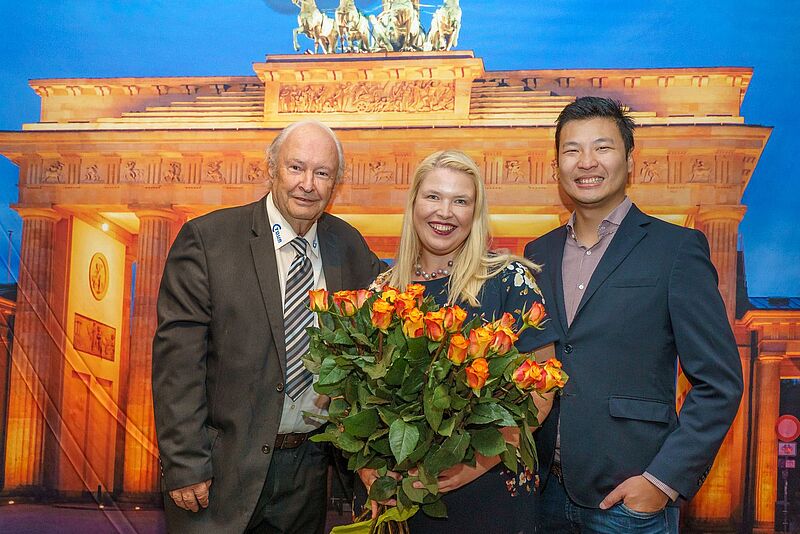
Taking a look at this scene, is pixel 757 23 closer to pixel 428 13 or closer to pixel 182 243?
pixel 428 13

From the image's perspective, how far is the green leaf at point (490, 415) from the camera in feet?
5.13

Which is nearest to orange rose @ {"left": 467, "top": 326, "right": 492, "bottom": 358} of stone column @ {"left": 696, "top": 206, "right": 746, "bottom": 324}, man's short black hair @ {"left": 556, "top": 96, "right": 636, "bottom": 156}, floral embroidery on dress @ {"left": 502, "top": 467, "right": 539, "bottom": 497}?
floral embroidery on dress @ {"left": 502, "top": 467, "right": 539, "bottom": 497}

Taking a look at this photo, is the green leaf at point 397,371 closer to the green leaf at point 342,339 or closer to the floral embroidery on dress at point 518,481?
the green leaf at point 342,339

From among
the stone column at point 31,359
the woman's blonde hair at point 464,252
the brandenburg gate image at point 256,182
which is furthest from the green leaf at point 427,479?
the stone column at point 31,359

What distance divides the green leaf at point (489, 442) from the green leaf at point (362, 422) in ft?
0.68

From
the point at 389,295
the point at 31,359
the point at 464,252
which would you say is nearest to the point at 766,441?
the point at 464,252

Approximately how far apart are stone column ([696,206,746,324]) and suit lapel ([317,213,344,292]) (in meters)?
1.59

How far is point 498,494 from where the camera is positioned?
1927 millimetres

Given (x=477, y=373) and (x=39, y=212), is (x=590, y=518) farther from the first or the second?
(x=39, y=212)

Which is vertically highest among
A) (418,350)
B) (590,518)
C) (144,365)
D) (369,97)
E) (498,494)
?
(369,97)

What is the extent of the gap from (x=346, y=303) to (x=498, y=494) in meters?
0.65

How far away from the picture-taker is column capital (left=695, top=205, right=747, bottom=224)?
10.5 ft

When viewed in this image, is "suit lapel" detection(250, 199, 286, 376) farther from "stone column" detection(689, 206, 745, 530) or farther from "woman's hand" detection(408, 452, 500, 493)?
"stone column" detection(689, 206, 745, 530)

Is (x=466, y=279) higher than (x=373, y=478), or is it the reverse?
(x=466, y=279)
